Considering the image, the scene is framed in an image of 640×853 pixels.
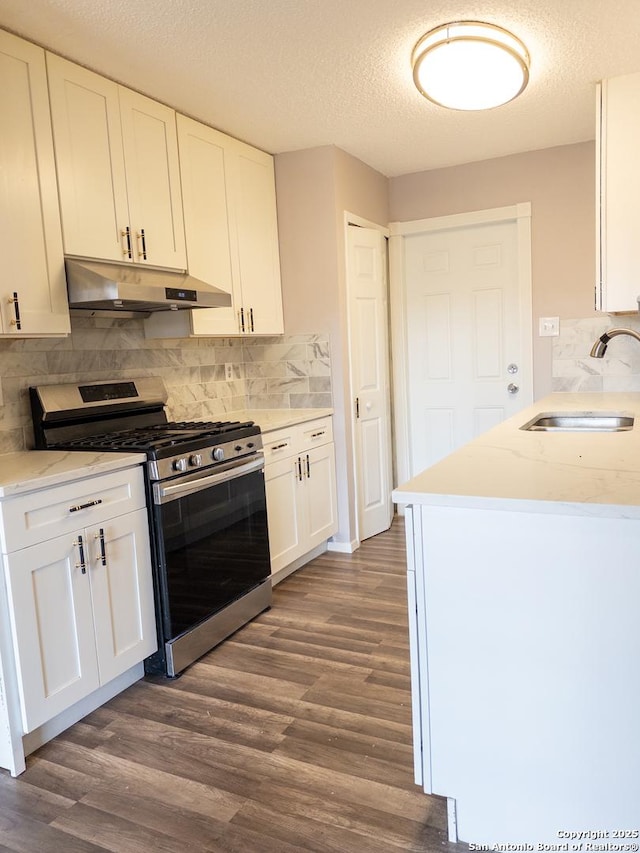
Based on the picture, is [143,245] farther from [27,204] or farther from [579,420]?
[579,420]

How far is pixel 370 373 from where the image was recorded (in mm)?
4094

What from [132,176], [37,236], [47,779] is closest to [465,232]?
[132,176]

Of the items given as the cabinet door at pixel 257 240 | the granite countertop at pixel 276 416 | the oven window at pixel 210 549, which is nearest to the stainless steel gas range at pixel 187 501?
the oven window at pixel 210 549

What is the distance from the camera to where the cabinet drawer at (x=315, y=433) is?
3.49m

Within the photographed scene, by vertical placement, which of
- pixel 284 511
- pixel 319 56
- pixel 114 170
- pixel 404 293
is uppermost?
pixel 319 56

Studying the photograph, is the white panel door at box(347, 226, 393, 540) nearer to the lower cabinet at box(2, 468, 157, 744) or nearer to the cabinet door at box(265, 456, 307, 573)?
the cabinet door at box(265, 456, 307, 573)

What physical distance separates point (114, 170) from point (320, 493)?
1993 mm

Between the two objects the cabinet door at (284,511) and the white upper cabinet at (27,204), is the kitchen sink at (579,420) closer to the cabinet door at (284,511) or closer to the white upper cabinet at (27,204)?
the cabinet door at (284,511)

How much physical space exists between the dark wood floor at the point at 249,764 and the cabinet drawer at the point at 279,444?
89cm

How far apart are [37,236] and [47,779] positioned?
181 cm

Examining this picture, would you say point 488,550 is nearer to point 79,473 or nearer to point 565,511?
point 565,511

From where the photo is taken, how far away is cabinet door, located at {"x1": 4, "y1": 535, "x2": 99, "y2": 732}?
1.91 meters

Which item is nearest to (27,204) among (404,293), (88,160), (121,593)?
(88,160)

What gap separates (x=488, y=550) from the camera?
1406mm
